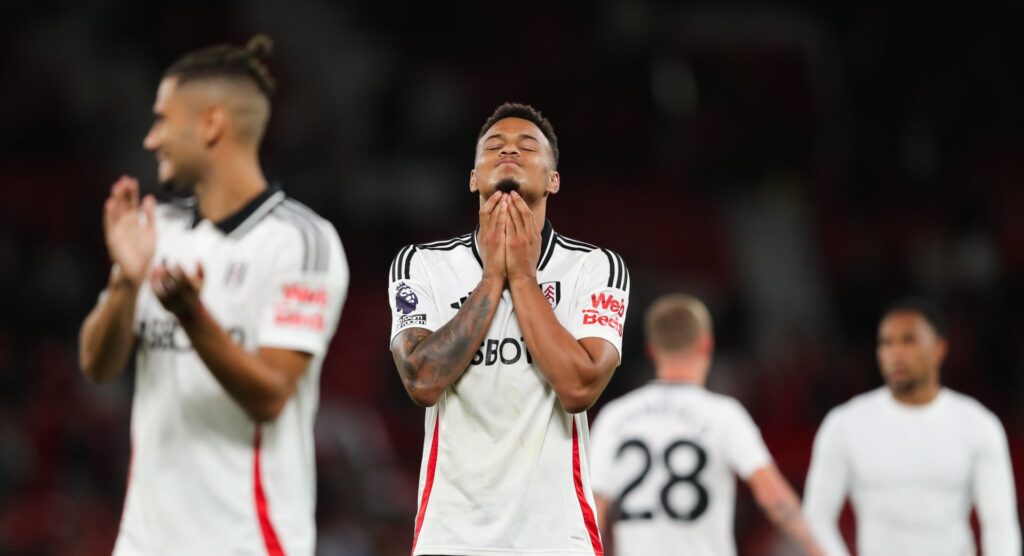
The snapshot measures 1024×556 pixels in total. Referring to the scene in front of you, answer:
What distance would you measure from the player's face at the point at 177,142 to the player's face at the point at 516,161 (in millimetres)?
1073

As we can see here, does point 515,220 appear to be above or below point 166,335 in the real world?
above

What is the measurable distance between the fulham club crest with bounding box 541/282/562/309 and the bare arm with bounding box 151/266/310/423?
844 mm

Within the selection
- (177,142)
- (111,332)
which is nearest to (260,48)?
(177,142)

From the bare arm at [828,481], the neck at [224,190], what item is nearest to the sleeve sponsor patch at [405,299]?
the neck at [224,190]

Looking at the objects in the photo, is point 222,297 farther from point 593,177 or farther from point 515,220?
point 593,177

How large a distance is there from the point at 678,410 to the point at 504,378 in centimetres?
292

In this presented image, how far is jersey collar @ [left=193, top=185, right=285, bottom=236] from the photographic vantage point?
176 inches

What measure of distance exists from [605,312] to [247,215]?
1.31m

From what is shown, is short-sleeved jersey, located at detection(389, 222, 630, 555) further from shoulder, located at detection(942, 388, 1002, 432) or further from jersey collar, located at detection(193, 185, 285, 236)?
shoulder, located at detection(942, 388, 1002, 432)

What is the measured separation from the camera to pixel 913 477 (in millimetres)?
6559

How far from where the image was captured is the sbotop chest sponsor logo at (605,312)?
3785 mm

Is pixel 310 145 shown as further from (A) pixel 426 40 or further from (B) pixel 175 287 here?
(B) pixel 175 287

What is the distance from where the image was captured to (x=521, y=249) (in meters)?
3.71

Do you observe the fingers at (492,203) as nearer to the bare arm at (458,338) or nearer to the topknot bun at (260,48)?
the bare arm at (458,338)
